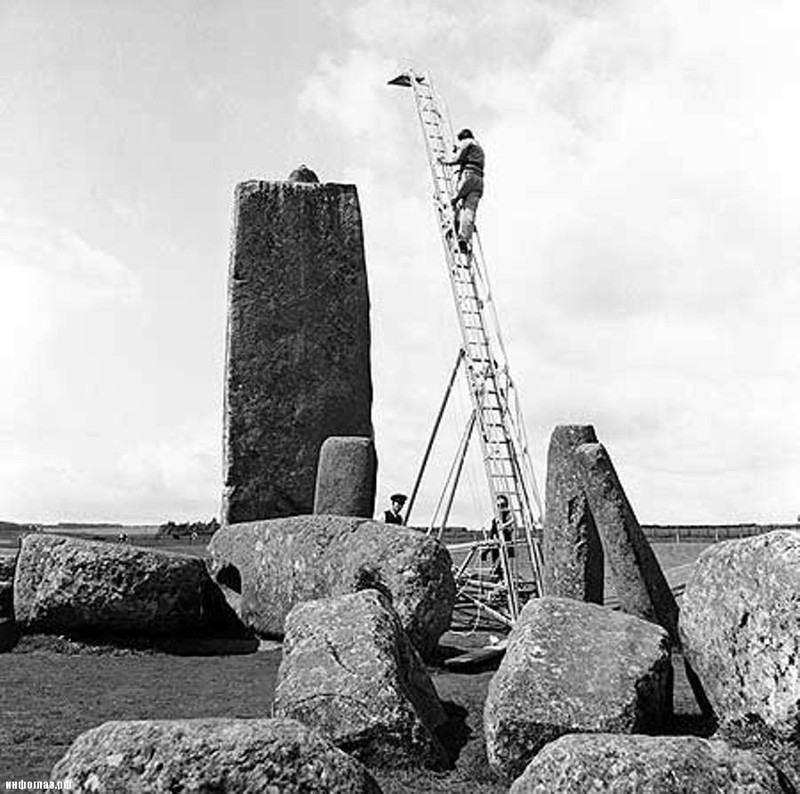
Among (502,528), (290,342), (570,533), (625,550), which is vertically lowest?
(625,550)

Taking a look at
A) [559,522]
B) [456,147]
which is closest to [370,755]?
[559,522]

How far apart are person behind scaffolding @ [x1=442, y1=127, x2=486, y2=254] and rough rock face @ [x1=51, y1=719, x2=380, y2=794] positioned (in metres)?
10.6

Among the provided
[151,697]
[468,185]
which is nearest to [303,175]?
[468,185]

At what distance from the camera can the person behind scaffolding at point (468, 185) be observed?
1419 centimetres

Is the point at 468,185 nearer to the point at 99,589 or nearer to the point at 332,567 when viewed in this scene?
the point at 332,567

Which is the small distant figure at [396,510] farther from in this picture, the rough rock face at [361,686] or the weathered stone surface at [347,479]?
the rough rock face at [361,686]

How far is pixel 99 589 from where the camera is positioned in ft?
31.3

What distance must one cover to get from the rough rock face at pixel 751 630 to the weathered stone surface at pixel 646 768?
0.71 m

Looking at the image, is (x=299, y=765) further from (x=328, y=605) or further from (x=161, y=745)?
(x=328, y=605)

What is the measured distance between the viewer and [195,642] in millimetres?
9961

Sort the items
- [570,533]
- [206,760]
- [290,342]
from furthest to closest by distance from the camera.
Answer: [290,342]
[570,533]
[206,760]

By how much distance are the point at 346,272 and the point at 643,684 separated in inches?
332

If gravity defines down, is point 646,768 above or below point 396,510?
below

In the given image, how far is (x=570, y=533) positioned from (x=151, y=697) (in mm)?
4190
